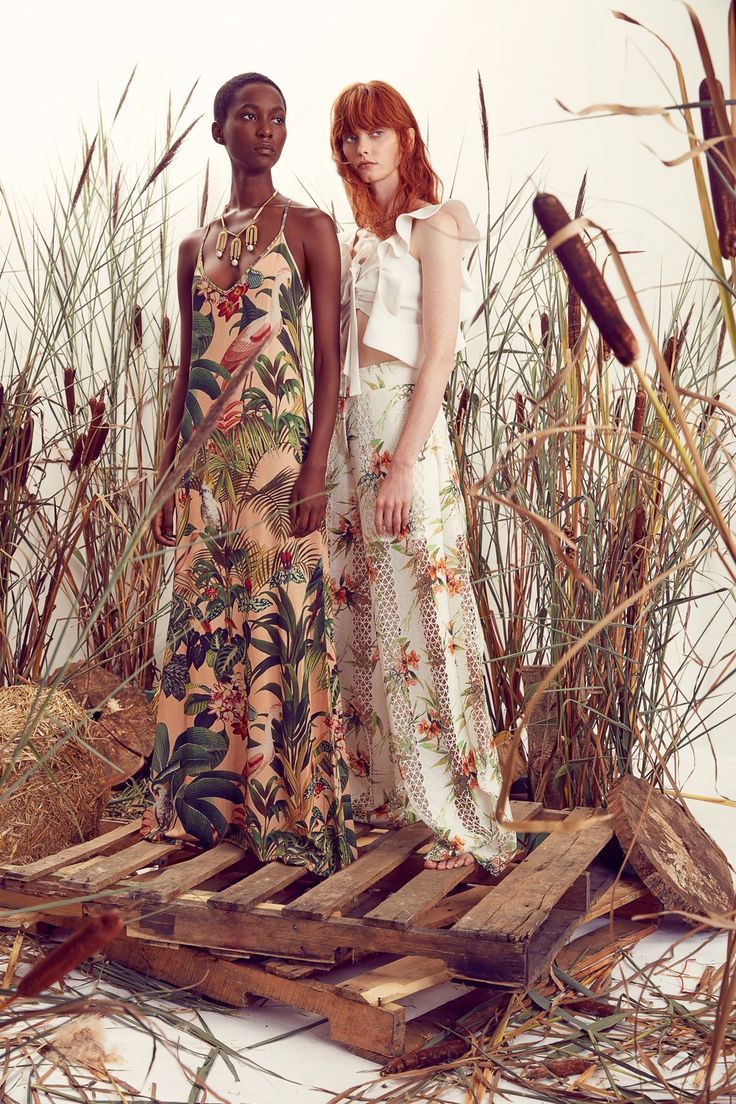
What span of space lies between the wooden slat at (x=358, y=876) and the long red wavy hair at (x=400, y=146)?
1.21 m

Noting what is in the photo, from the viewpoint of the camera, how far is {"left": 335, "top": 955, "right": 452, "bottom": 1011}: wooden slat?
5.58 feet

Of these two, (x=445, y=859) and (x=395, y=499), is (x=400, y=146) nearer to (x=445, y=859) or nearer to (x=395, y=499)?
(x=395, y=499)

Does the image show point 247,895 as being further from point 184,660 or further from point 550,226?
point 550,226

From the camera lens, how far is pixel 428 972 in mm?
1836

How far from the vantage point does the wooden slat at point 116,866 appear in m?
1.91

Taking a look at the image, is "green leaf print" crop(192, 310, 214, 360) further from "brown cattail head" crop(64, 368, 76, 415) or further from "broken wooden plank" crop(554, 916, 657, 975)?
"broken wooden plank" crop(554, 916, 657, 975)

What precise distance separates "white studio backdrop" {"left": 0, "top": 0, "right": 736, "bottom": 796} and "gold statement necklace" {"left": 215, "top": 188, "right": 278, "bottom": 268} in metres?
1.21

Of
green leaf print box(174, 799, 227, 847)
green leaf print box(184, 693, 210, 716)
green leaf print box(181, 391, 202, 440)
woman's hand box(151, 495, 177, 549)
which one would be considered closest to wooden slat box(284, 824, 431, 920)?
green leaf print box(174, 799, 227, 847)

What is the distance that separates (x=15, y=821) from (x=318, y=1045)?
2.96 ft

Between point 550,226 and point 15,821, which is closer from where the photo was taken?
point 550,226

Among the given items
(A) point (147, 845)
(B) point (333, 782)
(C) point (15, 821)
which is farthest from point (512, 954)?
(C) point (15, 821)

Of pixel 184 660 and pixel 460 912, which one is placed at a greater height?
pixel 184 660

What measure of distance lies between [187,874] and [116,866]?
14 centimetres

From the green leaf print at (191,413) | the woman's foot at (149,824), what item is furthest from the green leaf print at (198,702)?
the green leaf print at (191,413)
